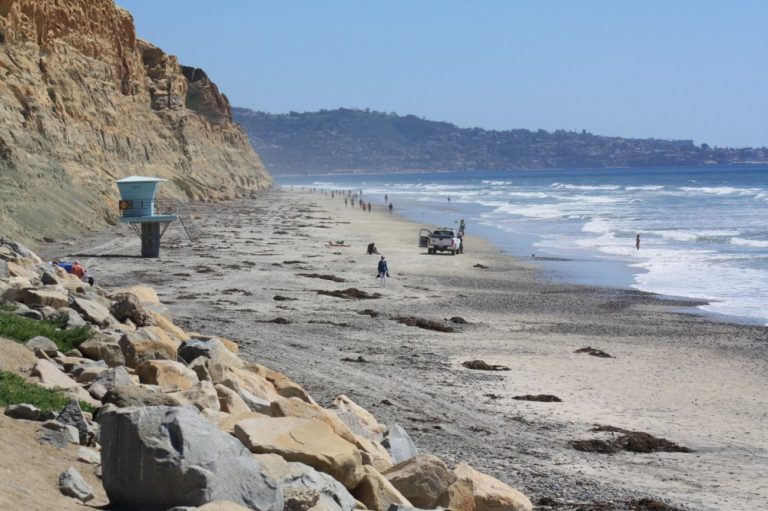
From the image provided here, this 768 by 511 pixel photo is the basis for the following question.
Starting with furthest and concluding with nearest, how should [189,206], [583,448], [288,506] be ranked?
[189,206] → [583,448] → [288,506]

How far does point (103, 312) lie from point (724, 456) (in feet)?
27.3

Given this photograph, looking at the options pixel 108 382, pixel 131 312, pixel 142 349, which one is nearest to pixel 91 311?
pixel 131 312

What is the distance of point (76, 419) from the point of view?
27.7ft

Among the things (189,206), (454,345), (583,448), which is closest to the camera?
(583,448)

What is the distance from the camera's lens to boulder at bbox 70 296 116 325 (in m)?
13.1

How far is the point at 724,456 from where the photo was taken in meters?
13.7

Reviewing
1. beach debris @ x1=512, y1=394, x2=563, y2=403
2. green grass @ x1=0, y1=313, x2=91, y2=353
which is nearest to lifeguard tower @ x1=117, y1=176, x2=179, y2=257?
beach debris @ x1=512, y1=394, x2=563, y2=403

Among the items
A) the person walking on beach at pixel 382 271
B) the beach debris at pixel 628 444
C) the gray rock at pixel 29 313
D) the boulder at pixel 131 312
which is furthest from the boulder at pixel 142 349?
the person walking on beach at pixel 382 271

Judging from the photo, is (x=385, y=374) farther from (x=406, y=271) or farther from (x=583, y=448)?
(x=406, y=271)

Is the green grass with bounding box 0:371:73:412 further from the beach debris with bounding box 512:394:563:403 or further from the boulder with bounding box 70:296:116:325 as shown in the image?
the beach debris with bounding box 512:394:563:403

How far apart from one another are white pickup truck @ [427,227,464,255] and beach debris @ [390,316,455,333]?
69.0ft

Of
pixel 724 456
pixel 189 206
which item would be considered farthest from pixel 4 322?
pixel 189 206

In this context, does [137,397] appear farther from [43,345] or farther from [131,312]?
[131,312]

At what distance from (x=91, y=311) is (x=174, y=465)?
23.4ft
